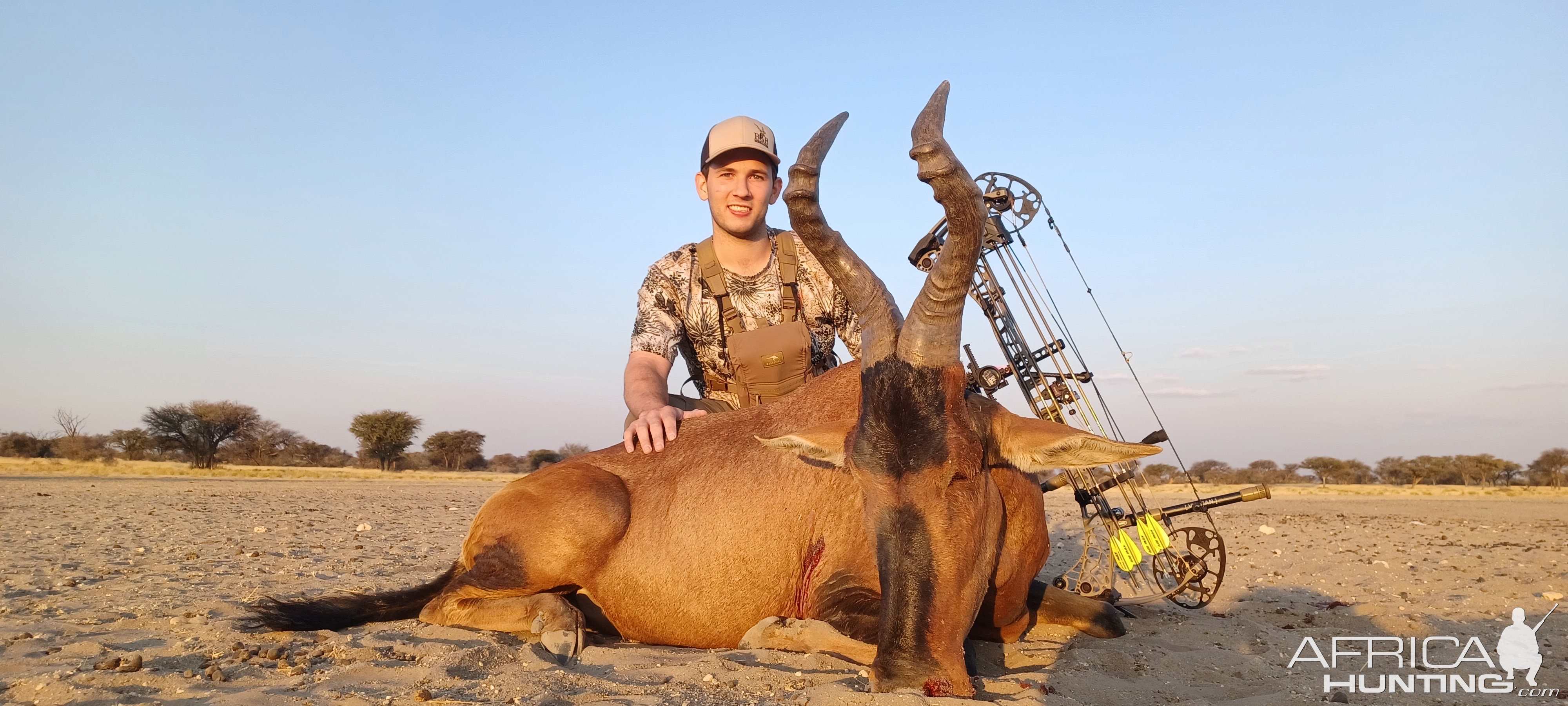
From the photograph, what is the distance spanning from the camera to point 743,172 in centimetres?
664

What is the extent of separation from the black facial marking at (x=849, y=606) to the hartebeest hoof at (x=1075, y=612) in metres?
1.37

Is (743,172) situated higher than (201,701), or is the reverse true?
(743,172)

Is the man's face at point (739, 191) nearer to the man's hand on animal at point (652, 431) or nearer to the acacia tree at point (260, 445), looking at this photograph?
the man's hand on animal at point (652, 431)

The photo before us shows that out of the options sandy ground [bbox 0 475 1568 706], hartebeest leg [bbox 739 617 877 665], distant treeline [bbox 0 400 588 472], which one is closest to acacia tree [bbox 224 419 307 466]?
distant treeline [bbox 0 400 588 472]

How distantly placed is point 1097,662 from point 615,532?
2.78 metres

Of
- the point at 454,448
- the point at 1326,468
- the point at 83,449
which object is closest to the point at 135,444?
the point at 83,449

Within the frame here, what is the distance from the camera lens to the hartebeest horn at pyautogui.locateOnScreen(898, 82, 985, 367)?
3.82 m

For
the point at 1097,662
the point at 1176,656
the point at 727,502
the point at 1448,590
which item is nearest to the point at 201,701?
the point at 727,502

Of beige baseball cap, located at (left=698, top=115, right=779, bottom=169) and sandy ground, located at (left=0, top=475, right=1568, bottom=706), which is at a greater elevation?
beige baseball cap, located at (left=698, top=115, right=779, bottom=169)

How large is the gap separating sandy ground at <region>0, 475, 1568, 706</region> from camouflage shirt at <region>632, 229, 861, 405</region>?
265 cm

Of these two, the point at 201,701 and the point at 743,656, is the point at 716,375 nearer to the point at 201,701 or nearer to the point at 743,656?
the point at 743,656

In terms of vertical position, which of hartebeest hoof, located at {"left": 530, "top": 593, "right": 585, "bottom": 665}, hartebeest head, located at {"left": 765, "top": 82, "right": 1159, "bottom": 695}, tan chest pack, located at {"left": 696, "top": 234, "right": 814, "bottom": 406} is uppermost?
tan chest pack, located at {"left": 696, "top": 234, "right": 814, "bottom": 406}

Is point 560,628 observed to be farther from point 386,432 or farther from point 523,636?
point 386,432

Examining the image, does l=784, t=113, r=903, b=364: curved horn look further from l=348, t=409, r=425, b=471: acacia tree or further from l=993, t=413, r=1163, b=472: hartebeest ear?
l=348, t=409, r=425, b=471: acacia tree
